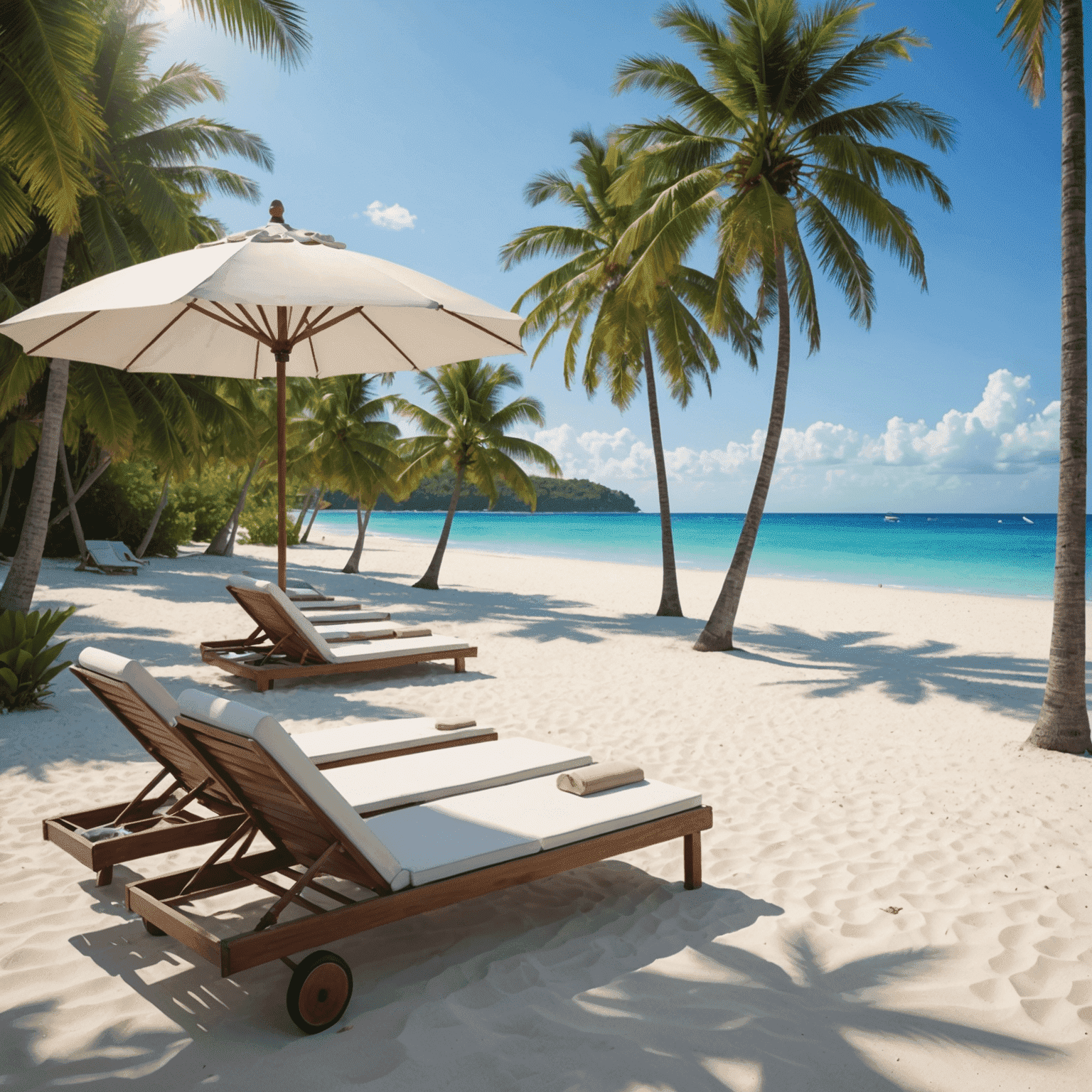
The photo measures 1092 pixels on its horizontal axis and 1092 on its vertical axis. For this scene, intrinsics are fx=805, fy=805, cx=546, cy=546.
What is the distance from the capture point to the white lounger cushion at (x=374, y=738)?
3777mm

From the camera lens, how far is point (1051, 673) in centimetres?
562

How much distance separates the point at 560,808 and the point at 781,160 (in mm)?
8605

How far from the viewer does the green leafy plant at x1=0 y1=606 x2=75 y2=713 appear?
5.54 metres

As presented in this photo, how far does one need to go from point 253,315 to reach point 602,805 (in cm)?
444

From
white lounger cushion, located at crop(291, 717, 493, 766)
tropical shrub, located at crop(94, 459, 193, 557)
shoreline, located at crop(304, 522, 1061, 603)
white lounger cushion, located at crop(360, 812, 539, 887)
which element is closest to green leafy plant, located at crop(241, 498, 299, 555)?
shoreline, located at crop(304, 522, 1061, 603)

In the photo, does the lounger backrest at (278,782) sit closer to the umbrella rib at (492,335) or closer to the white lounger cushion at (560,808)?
the white lounger cushion at (560,808)

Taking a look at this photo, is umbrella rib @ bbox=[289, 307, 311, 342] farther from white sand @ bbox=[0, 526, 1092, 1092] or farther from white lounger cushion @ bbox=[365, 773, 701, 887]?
white lounger cushion @ bbox=[365, 773, 701, 887]

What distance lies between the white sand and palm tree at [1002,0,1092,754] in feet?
1.20

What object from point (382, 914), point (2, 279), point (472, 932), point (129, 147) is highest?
point (129, 147)

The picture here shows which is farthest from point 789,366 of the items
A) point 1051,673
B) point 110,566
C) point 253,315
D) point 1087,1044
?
point 110,566

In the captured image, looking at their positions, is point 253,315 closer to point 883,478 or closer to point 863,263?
point 863,263

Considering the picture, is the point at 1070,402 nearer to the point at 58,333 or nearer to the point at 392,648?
the point at 392,648

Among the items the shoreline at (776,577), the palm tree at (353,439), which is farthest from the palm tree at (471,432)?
the shoreline at (776,577)

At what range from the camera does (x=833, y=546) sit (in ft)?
159
